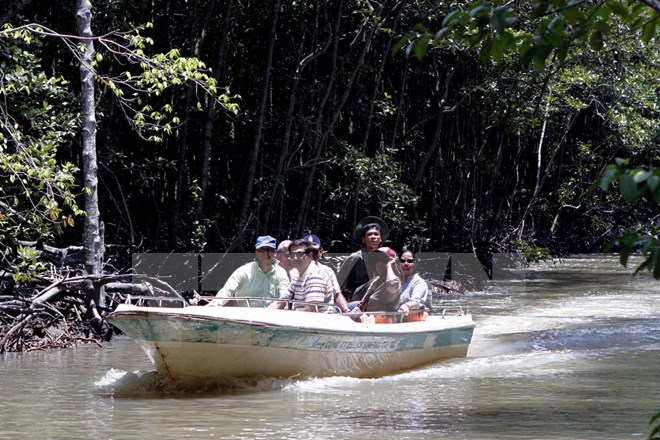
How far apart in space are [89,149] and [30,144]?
2.63 feet

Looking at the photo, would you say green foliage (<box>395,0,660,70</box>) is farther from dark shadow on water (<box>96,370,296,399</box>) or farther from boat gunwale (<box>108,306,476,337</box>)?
dark shadow on water (<box>96,370,296,399</box>)

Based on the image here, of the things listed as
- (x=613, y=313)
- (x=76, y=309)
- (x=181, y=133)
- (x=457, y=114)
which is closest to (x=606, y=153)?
(x=457, y=114)

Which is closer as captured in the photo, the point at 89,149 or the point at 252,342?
the point at 252,342

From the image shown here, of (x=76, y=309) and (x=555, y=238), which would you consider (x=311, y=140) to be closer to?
(x=76, y=309)

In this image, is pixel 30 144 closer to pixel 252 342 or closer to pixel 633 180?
pixel 252 342

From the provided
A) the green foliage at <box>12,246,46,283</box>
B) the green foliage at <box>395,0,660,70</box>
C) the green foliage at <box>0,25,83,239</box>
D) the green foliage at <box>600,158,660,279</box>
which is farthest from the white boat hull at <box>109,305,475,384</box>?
the green foliage at <box>600,158,660,279</box>

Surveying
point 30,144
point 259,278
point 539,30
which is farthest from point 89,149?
point 539,30

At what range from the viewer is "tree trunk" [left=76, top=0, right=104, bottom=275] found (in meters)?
10.8

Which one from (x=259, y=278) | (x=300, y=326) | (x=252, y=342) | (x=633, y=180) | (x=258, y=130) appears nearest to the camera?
(x=633, y=180)

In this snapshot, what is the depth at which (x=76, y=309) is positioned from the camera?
11.2 metres

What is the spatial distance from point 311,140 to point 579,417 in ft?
29.9

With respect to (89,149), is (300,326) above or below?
below

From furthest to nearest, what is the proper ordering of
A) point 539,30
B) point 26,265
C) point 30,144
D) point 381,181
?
1. point 381,181
2. point 30,144
3. point 26,265
4. point 539,30

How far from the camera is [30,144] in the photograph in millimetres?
10414
